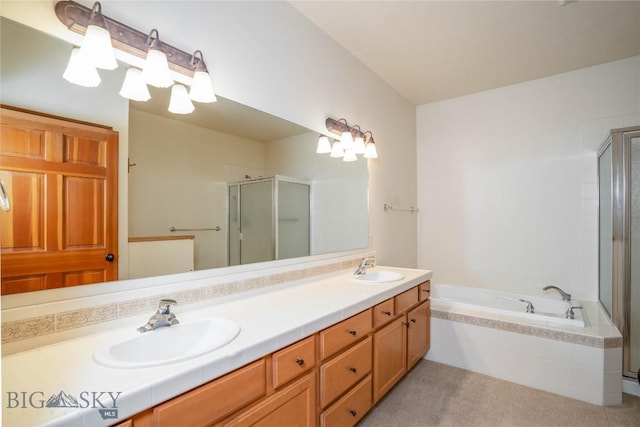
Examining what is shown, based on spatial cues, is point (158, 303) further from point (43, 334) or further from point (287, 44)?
point (287, 44)

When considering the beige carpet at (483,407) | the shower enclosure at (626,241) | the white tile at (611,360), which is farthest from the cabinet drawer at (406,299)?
the shower enclosure at (626,241)

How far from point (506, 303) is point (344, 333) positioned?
2.39 metres

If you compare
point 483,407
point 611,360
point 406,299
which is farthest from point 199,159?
point 611,360

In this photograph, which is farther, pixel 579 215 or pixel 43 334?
pixel 579 215

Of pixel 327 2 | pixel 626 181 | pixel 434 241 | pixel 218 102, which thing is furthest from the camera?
pixel 434 241

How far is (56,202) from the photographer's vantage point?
1048 millimetres

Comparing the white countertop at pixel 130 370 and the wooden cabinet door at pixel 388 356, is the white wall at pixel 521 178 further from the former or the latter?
the white countertop at pixel 130 370

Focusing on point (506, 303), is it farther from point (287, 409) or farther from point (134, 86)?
point (134, 86)

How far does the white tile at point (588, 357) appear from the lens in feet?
6.59

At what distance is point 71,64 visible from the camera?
109cm

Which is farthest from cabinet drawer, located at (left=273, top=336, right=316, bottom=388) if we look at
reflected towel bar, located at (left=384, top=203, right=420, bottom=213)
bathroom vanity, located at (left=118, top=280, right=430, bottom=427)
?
reflected towel bar, located at (left=384, top=203, right=420, bottom=213)

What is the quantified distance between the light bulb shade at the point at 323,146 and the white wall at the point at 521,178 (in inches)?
70.9

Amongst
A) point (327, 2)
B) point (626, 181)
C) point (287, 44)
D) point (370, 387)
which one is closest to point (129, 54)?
point (287, 44)

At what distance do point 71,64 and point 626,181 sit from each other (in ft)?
11.1
